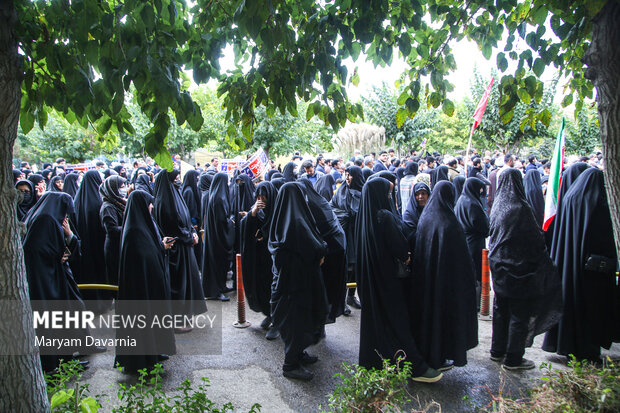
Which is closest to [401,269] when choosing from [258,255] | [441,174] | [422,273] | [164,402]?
[422,273]

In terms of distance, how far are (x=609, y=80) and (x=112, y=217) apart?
517cm

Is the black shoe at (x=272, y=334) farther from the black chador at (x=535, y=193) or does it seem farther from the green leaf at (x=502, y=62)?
the black chador at (x=535, y=193)

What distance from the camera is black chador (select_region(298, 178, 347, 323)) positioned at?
17.0 ft

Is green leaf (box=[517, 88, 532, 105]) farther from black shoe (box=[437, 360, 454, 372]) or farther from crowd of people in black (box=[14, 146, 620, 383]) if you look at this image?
black shoe (box=[437, 360, 454, 372])

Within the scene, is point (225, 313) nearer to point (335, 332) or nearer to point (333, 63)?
point (335, 332)

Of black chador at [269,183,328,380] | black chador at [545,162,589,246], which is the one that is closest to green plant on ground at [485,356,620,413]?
black chador at [269,183,328,380]

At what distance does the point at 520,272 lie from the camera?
421cm

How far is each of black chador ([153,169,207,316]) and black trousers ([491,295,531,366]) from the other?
12.5 feet

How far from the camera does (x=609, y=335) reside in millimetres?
4434

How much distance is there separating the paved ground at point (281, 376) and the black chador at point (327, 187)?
4.03m

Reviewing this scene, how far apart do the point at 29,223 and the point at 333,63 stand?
3593mm

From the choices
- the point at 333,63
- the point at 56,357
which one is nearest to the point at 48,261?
the point at 56,357

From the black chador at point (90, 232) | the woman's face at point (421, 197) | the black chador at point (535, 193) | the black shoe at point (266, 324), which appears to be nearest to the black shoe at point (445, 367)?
the woman's face at point (421, 197)

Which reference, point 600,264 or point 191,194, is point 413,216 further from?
point 191,194
